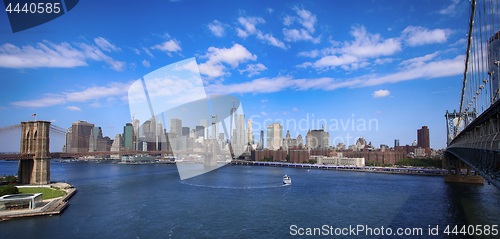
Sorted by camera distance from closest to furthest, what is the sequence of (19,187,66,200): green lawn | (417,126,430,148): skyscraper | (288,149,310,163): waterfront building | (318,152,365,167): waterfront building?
(19,187,66,200): green lawn, (318,152,365,167): waterfront building, (288,149,310,163): waterfront building, (417,126,430,148): skyscraper

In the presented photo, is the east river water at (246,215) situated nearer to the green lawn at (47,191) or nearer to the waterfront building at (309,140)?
the green lawn at (47,191)

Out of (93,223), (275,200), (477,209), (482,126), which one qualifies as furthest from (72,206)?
(477,209)

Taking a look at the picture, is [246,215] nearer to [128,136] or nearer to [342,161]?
[342,161]

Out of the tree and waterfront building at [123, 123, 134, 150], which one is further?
waterfront building at [123, 123, 134, 150]

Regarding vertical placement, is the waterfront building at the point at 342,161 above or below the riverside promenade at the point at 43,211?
below

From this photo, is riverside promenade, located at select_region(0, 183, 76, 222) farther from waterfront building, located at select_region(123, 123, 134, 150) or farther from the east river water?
waterfront building, located at select_region(123, 123, 134, 150)

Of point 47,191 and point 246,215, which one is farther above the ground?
point 47,191

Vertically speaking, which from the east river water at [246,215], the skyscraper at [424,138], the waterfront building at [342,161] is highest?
the skyscraper at [424,138]

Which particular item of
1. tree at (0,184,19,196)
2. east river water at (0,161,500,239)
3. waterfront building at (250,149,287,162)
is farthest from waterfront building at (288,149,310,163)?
tree at (0,184,19,196)

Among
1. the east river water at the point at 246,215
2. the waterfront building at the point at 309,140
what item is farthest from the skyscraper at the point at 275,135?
the east river water at the point at 246,215

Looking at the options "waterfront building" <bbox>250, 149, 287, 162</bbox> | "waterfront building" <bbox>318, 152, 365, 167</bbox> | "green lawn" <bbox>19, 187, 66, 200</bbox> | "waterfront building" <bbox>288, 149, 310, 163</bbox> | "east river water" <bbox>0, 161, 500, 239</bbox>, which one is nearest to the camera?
"east river water" <bbox>0, 161, 500, 239</bbox>

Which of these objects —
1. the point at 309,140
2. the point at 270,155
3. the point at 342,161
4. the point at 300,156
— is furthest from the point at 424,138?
the point at 270,155

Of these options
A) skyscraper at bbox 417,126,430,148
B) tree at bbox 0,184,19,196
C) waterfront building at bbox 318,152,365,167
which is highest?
skyscraper at bbox 417,126,430,148
